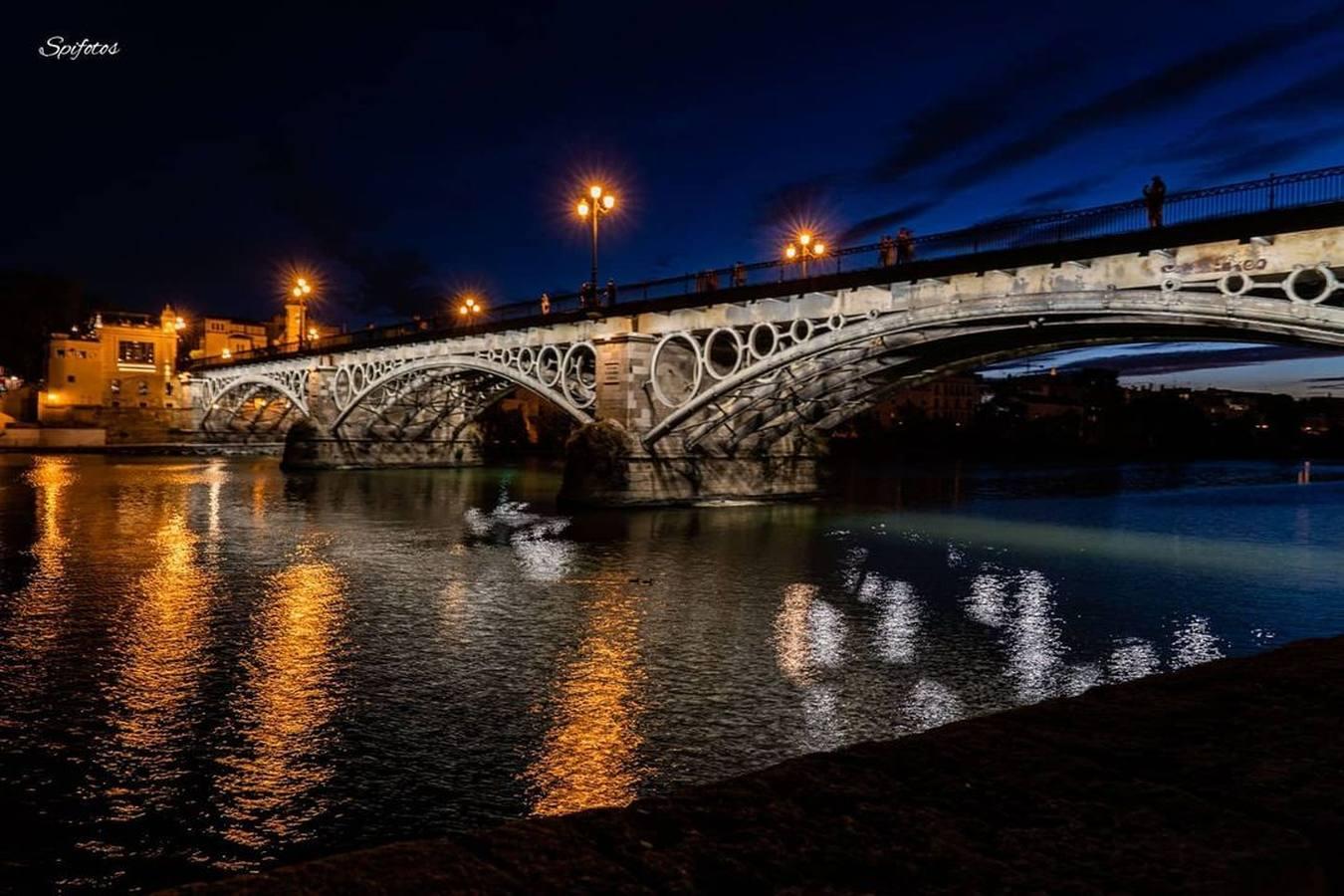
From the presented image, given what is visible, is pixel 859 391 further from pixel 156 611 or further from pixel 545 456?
pixel 545 456

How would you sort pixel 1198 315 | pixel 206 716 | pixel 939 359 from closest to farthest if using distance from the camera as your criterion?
1. pixel 206 716
2. pixel 1198 315
3. pixel 939 359

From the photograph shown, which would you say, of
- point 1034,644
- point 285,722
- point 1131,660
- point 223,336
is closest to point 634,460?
point 1034,644

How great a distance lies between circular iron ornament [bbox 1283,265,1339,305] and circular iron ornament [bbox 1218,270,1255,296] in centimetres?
72

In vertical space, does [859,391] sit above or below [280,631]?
above

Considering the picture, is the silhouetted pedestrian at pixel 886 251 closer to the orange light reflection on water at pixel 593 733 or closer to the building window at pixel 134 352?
the orange light reflection on water at pixel 593 733

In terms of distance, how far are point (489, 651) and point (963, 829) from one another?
867 cm

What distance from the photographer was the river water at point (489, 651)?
20.4 feet

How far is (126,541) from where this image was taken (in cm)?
1992

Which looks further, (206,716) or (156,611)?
(156,611)

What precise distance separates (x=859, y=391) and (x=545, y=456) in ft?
185

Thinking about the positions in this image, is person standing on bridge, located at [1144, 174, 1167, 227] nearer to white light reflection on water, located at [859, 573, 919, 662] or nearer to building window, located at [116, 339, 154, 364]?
white light reflection on water, located at [859, 573, 919, 662]

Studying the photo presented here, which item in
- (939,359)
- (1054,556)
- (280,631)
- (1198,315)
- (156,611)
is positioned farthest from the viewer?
(939,359)

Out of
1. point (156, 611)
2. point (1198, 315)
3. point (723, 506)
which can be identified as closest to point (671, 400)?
point (723, 506)

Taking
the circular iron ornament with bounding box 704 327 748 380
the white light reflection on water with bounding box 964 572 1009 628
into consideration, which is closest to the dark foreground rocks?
the white light reflection on water with bounding box 964 572 1009 628
